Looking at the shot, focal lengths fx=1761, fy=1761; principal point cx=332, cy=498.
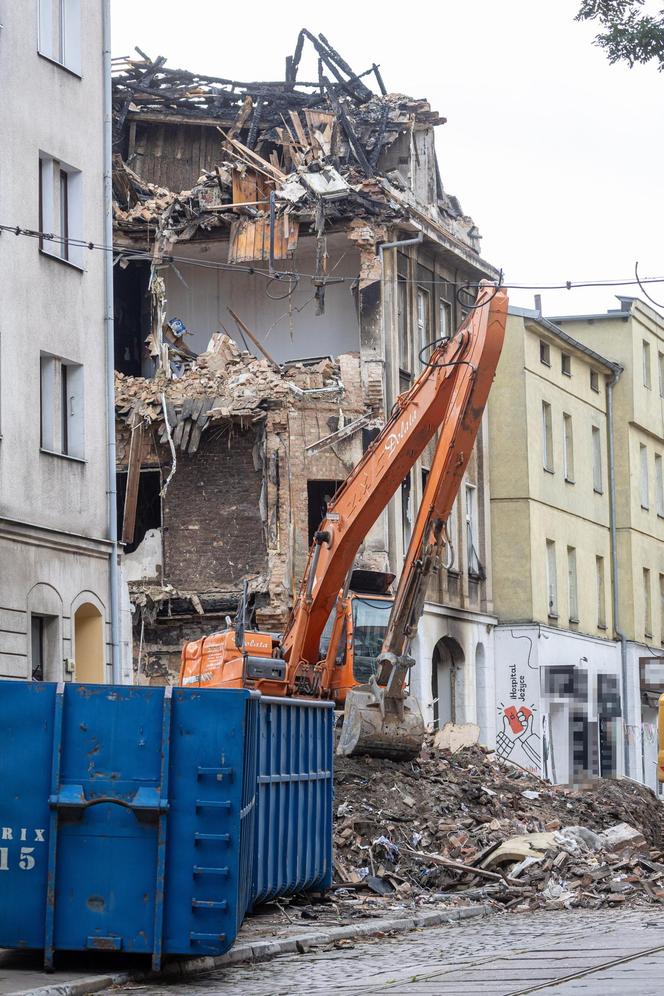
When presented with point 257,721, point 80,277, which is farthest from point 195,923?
point 80,277

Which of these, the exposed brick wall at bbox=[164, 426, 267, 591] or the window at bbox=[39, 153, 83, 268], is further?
the exposed brick wall at bbox=[164, 426, 267, 591]

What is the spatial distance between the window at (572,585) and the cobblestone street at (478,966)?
30.4 m

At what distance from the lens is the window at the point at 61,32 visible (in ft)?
84.1

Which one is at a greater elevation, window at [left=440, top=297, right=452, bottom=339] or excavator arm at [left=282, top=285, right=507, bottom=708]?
window at [left=440, top=297, right=452, bottom=339]

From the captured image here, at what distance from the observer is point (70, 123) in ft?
85.5

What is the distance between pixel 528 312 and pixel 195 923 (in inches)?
1310

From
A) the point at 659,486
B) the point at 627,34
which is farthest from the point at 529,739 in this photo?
the point at 627,34

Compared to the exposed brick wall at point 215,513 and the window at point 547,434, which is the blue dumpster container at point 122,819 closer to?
the exposed brick wall at point 215,513

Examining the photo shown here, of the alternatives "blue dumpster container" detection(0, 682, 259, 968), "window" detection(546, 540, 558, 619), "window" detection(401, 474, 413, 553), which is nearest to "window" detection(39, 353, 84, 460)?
"blue dumpster container" detection(0, 682, 259, 968)

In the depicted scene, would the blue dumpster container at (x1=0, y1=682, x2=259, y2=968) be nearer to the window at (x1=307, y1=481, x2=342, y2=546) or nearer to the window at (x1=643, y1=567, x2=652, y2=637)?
the window at (x1=307, y1=481, x2=342, y2=546)

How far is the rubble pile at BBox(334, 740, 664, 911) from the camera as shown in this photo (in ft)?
63.9

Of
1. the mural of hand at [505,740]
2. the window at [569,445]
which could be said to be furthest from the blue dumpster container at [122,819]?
the window at [569,445]

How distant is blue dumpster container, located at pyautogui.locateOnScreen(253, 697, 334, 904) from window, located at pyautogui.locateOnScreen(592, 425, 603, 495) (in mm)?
33446

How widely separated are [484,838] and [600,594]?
28.4 m
